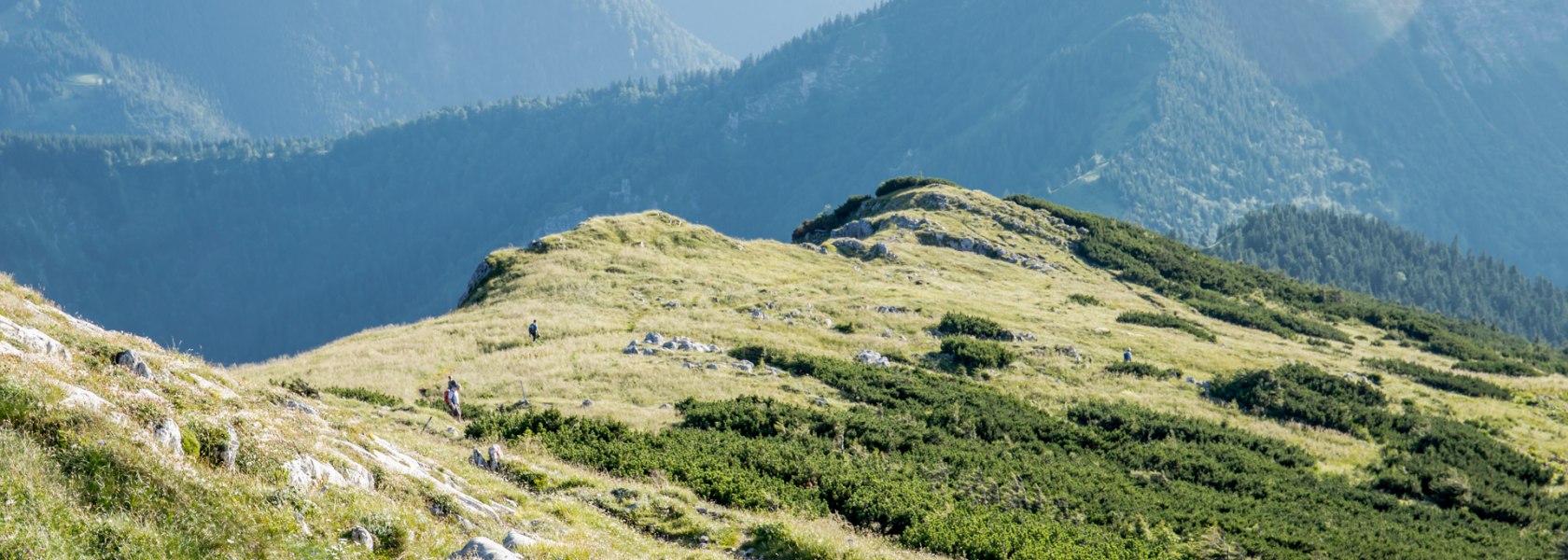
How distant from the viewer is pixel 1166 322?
200ft

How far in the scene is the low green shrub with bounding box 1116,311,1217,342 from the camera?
59.5m

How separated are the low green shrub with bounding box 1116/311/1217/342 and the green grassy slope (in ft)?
1.88

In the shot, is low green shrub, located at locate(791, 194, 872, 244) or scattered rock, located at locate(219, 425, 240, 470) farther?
low green shrub, located at locate(791, 194, 872, 244)

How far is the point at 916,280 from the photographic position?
67312 millimetres

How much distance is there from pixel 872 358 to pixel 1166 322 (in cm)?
2749

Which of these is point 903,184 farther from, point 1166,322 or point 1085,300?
point 1166,322

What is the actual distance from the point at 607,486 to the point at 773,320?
3092 centimetres

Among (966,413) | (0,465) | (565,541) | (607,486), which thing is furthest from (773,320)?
(0,465)

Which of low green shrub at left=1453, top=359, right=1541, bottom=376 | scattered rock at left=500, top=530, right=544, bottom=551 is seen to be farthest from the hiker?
low green shrub at left=1453, top=359, right=1541, bottom=376

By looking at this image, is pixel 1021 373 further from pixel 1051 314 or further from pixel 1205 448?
pixel 1051 314

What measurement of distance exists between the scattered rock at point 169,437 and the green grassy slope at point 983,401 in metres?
7.97

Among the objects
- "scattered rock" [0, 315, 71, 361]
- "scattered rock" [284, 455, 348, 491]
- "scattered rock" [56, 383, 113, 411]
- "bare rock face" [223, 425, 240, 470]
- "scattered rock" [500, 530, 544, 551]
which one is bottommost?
"scattered rock" [500, 530, 544, 551]

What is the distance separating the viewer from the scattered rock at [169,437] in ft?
38.4

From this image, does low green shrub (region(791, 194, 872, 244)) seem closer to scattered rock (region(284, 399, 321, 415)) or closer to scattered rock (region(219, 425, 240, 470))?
scattered rock (region(284, 399, 321, 415))
